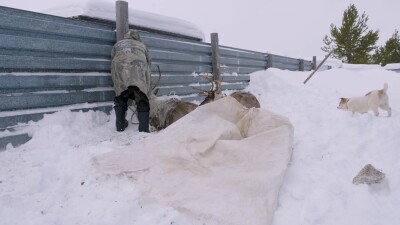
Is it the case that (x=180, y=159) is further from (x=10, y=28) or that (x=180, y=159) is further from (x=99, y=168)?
(x=10, y=28)

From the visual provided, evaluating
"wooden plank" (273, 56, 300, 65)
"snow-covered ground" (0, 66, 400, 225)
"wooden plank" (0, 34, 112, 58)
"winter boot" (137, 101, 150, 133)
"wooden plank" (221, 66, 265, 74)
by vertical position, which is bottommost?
"snow-covered ground" (0, 66, 400, 225)

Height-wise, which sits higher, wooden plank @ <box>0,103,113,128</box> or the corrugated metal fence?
the corrugated metal fence

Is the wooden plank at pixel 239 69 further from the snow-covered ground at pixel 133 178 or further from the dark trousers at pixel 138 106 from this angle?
the dark trousers at pixel 138 106

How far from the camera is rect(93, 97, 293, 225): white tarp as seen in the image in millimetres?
2549

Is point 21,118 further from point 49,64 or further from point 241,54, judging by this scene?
point 241,54

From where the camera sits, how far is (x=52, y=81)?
4215 mm

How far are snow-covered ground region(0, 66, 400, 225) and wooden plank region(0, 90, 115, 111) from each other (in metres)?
0.20

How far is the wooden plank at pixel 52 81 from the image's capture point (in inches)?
147

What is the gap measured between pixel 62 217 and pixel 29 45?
2.44 m

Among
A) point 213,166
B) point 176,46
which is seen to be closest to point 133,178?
point 213,166

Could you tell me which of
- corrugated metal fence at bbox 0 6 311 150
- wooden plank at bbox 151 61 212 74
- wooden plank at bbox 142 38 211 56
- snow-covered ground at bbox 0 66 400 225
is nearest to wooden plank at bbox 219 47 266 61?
wooden plank at bbox 142 38 211 56

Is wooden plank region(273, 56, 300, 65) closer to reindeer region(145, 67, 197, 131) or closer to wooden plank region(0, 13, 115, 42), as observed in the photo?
reindeer region(145, 67, 197, 131)

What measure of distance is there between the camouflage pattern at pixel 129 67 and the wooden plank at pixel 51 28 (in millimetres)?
482

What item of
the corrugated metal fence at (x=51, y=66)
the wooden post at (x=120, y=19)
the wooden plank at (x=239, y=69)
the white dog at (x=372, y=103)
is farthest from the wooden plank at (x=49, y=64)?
the white dog at (x=372, y=103)
